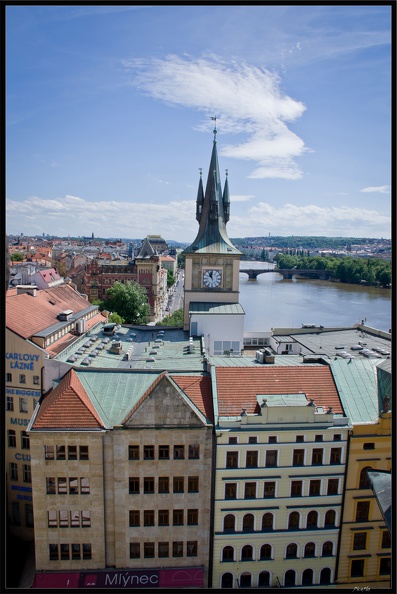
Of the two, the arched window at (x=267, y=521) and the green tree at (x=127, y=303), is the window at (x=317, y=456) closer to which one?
the arched window at (x=267, y=521)

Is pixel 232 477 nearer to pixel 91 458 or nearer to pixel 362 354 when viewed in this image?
pixel 91 458

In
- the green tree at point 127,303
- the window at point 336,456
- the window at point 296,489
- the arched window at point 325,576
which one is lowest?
the arched window at point 325,576

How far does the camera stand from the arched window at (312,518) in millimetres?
17047

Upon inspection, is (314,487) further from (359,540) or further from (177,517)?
(177,517)

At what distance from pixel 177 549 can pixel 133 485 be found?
303 cm

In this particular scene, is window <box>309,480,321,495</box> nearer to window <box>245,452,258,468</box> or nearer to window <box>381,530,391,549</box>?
window <box>245,452,258,468</box>

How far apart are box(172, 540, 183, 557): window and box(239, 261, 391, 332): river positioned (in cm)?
3893

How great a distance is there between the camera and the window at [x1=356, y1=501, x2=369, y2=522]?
17125 millimetres

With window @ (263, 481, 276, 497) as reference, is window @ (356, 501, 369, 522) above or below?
below

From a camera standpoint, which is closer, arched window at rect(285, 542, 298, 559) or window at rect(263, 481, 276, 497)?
window at rect(263, 481, 276, 497)

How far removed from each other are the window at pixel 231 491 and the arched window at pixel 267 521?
1438mm

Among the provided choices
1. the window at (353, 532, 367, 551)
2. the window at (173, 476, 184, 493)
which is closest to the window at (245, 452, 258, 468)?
the window at (173, 476, 184, 493)

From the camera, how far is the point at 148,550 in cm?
1688

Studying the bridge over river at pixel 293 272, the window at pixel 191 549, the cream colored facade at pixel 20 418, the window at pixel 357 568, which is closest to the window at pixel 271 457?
the window at pixel 191 549
